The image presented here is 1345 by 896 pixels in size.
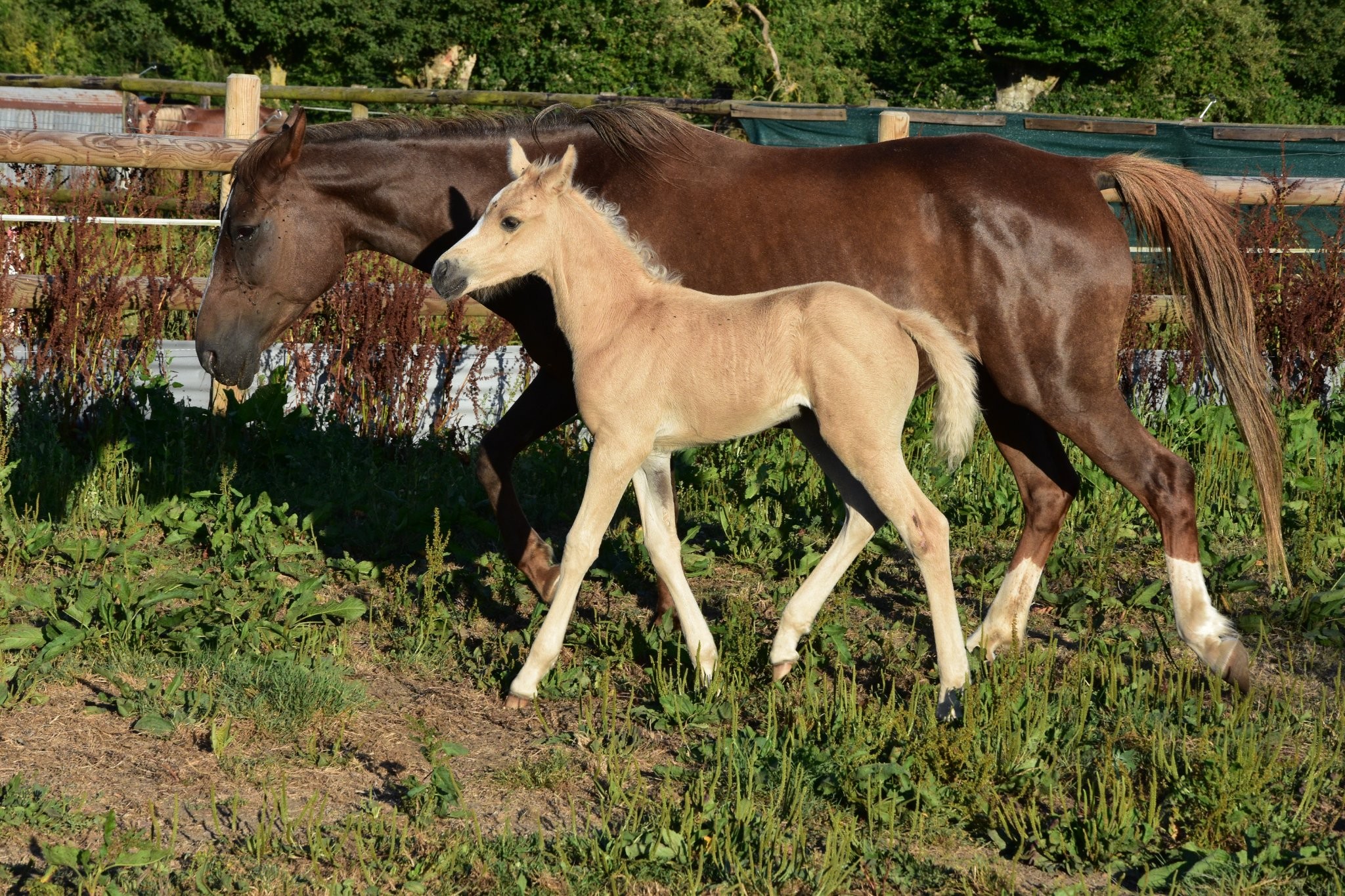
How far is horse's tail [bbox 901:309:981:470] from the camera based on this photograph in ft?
13.0

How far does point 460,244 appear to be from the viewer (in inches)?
157

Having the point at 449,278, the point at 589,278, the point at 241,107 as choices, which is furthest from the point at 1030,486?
the point at 241,107

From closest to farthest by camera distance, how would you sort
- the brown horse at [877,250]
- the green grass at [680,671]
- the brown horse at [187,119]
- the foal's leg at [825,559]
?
the green grass at [680,671]
the foal's leg at [825,559]
the brown horse at [877,250]
the brown horse at [187,119]

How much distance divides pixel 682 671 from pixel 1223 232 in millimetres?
2512

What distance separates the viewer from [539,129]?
4.88 meters

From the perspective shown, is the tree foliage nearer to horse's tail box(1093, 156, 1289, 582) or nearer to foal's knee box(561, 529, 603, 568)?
horse's tail box(1093, 156, 1289, 582)

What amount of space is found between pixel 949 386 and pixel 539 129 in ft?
6.23

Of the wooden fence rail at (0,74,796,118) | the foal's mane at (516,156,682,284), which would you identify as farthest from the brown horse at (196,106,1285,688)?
the wooden fence rail at (0,74,796,118)

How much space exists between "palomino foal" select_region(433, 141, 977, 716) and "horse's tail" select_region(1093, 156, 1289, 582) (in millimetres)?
1242

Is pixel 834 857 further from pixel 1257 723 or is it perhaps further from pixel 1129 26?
pixel 1129 26

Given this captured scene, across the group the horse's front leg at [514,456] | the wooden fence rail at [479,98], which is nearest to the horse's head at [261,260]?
the horse's front leg at [514,456]

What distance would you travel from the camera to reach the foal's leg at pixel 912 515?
3.91 metres

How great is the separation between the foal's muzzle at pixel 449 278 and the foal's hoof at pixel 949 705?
1.90 metres

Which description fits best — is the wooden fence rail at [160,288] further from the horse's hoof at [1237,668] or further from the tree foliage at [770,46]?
the tree foliage at [770,46]
